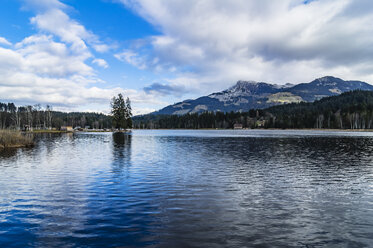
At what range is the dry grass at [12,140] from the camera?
58781 millimetres

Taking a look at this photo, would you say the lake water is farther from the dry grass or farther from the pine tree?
the pine tree

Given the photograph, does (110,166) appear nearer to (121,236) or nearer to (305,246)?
(121,236)

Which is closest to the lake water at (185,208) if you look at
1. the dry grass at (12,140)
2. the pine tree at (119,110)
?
the dry grass at (12,140)

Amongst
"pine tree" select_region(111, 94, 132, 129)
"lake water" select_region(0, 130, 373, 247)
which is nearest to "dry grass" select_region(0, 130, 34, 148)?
"lake water" select_region(0, 130, 373, 247)

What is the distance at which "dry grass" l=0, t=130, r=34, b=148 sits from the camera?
58.8m

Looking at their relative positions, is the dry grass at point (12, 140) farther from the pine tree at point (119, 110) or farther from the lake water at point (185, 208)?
the pine tree at point (119, 110)

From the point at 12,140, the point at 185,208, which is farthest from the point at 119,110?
the point at 185,208

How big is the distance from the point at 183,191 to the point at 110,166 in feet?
55.3

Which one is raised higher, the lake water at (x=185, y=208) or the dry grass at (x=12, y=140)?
the dry grass at (x=12, y=140)

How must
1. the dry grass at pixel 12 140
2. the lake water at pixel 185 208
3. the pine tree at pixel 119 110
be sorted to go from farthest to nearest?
the pine tree at pixel 119 110
the dry grass at pixel 12 140
the lake water at pixel 185 208

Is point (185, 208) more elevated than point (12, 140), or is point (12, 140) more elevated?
point (12, 140)

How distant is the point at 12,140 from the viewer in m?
61.6

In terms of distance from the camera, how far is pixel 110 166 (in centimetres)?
3522

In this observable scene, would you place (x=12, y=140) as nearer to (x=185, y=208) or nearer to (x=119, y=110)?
(x=185, y=208)
